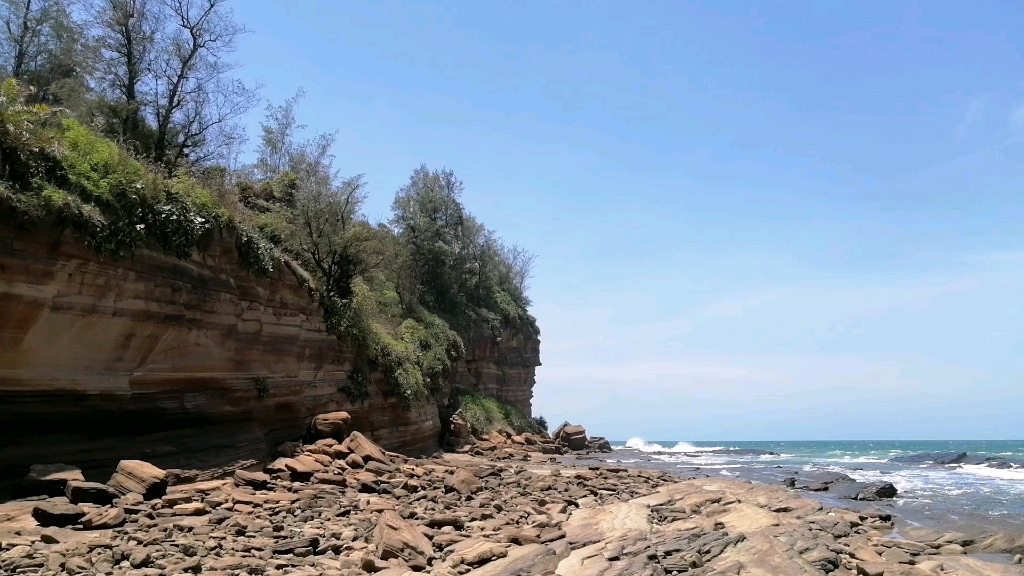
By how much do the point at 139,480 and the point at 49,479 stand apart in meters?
1.36

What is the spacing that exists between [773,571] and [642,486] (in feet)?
33.2

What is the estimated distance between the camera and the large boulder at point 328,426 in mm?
18406

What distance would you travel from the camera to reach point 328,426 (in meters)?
18.5

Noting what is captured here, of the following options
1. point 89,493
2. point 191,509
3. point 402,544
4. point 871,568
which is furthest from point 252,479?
point 871,568

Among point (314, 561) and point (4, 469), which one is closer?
point (314, 561)

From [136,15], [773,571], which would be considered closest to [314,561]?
[773,571]

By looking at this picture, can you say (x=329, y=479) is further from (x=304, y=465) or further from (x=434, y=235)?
(x=434, y=235)

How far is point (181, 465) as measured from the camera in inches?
555

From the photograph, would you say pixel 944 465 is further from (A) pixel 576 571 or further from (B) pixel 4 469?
(B) pixel 4 469

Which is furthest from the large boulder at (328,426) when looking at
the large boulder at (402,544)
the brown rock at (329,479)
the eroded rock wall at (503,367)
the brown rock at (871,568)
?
the eroded rock wall at (503,367)

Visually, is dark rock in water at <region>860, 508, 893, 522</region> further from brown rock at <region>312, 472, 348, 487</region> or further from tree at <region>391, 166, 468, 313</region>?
tree at <region>391, 166, 468, 313</region>

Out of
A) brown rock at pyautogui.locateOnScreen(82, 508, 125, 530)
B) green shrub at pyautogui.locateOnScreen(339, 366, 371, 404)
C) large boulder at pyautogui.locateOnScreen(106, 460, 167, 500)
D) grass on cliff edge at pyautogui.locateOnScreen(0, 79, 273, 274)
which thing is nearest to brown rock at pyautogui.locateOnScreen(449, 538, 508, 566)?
brown rock at pyautogui.locateOnScreen(82, 508, 125, 530)

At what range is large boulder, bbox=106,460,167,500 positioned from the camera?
11.8 metres

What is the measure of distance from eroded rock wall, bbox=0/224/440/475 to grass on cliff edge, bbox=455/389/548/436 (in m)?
14.9
